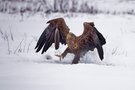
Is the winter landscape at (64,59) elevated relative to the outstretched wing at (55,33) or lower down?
lower down

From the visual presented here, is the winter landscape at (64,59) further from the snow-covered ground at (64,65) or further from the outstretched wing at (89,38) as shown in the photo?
the outstretched wing at (89,38)

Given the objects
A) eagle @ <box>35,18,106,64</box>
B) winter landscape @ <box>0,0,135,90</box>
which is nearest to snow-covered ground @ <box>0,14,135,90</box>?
winter landscape @ <box>0,0,135,90</box>

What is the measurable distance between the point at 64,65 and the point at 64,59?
2.18 feet

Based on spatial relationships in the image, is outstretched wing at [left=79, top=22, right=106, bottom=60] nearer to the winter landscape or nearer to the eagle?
the eagle

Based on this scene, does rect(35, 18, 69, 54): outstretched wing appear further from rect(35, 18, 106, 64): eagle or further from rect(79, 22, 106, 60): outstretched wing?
rect(79, 22, 106, 60): outstretched wing

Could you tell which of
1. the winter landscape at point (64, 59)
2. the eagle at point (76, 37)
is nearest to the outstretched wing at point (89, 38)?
the eagle at point (76, 37)

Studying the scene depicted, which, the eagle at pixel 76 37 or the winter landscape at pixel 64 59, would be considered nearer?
the winter landscape at pixel 64 59

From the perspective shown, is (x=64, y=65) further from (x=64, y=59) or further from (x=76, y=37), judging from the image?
(x=64, y=59)

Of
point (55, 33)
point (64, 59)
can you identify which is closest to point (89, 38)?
point (55, 33)

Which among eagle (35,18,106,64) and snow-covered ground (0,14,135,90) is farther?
eagle (35,18,106,64)

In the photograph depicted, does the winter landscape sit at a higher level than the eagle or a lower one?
lower

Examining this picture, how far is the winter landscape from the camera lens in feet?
10.9

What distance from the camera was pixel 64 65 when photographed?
4023 mm

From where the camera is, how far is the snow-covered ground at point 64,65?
10.8ft
